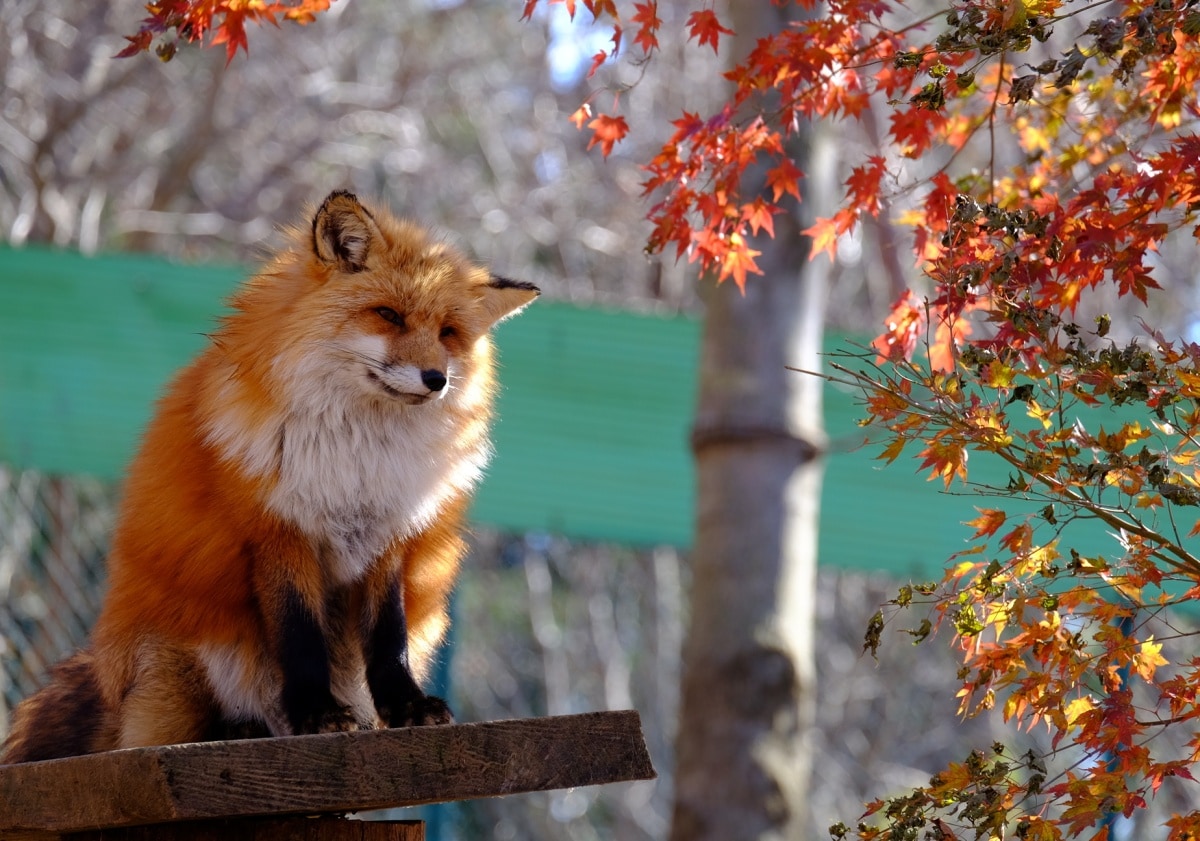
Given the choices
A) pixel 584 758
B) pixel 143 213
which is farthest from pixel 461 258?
pixel 143 213

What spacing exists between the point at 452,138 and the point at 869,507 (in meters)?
8.59

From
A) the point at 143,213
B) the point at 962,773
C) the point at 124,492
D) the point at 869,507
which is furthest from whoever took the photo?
the point at 143,213

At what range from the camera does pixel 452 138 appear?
42.5ft

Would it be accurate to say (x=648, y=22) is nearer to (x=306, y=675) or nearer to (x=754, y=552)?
(x=306, y=675)

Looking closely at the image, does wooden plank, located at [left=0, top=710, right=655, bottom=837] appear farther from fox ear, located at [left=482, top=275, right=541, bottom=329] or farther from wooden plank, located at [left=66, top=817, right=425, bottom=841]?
fox ear, located at [left=482, top=275, right=541, bottom=329]

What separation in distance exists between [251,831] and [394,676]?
495 millimetres

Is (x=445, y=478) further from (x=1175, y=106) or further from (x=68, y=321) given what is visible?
(x=68, y=321)

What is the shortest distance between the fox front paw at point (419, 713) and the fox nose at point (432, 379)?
0.68m

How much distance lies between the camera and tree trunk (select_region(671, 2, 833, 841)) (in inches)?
185

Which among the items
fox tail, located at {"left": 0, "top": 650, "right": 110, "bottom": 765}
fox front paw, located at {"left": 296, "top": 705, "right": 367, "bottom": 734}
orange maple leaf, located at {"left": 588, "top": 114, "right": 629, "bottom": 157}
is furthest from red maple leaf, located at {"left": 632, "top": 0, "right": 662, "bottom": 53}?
fox tail, located at {"left": 0, "top": 650, "right": 110, "bottom": 765}

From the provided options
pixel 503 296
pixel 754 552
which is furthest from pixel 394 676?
pixel 754 552

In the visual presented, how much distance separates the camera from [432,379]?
2.72 m

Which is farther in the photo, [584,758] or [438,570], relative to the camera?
[438,570]

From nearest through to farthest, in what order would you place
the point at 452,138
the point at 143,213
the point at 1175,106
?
the point at 1175,106 → the point at 143,213 → the point at 452,138
